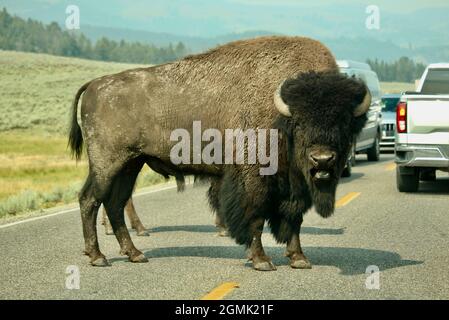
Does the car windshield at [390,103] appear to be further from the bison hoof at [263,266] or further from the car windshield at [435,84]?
the bison hoof at [263,266]

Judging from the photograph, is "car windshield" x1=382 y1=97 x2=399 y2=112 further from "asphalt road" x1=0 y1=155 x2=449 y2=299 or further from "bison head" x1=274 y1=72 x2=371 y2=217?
"bison head" x1=274 y1=72 x2=371 y2=217

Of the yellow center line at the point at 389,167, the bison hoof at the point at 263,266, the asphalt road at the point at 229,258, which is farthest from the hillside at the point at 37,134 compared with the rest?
the bison hoof at the point at 263,266

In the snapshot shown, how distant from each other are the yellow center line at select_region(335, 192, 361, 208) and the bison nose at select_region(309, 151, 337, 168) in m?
6.38

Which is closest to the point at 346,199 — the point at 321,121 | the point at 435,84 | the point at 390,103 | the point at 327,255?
the point at 435,84

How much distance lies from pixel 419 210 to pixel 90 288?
743cm

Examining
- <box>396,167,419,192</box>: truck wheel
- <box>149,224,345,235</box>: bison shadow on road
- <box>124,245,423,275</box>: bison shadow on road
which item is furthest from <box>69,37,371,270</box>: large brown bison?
<box>396,167,419,192</box>: truck wheel

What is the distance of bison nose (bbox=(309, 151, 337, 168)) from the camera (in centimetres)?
833

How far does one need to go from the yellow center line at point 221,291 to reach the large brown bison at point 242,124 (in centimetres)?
84

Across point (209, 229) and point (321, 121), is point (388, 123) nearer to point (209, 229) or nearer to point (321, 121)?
point (209, 229)

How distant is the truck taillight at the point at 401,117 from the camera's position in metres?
16.2

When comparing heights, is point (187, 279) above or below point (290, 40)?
below

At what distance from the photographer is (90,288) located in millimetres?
8016

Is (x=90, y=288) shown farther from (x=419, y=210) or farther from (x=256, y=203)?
(x=419, y=210)

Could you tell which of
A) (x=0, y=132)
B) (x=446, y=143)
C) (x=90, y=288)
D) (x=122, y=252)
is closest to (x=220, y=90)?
(x=122, y=252)
